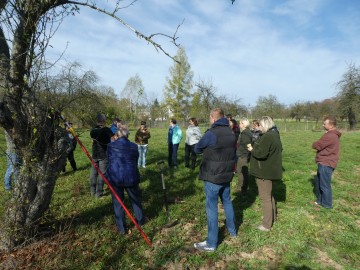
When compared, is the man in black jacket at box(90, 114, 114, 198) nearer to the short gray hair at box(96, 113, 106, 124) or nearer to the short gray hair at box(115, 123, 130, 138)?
the short gray hair at box(96, 113, 106, 124)

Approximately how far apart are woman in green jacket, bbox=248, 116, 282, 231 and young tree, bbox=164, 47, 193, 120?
130 feet

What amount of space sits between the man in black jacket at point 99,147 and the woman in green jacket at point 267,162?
3.57 metres

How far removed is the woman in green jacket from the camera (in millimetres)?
4945

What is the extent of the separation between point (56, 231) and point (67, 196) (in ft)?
7.35

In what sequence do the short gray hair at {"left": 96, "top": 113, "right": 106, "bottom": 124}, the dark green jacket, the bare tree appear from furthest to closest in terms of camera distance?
the short gray hair at {"left": 96, "top": 113, "right": 106, "bottom": 124}
the dark green jacket
the bare tree

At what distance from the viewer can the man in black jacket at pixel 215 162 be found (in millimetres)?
4281

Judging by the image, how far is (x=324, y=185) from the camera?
245 inches

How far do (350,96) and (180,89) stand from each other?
2375 centimetres

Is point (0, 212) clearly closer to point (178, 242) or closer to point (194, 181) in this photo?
point (178, 242)

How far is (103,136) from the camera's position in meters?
6.70

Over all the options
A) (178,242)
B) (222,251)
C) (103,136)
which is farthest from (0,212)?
(222,251)

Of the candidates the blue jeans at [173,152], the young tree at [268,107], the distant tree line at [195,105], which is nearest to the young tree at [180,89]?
the distant tree line at [195,105]

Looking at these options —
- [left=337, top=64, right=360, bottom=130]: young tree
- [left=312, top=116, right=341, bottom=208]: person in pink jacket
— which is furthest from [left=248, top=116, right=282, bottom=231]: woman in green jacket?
[left=337, top=64, right=360, bottom=130]: young tree

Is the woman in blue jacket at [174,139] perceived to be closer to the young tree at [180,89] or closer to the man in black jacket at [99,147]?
the man in black jacket at [99,147]
